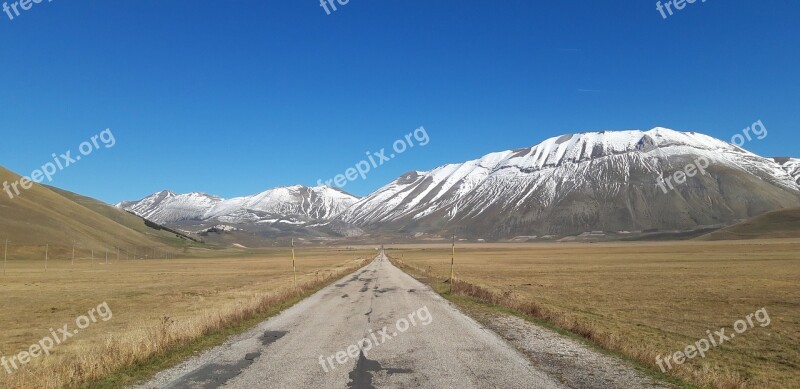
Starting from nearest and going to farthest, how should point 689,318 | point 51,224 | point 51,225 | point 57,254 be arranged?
point 689,318
point 57,254
point 51,225
point 51,224

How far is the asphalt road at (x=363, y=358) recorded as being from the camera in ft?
39.7

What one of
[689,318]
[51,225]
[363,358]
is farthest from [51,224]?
[363,358]

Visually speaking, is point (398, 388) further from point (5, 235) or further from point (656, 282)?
point (5, 235)

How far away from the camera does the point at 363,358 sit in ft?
48.2

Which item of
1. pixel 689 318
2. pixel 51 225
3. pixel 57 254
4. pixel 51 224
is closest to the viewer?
pixel 689 318

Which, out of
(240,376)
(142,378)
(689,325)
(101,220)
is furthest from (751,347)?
(101,220)

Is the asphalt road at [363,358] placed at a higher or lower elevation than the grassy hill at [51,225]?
lower

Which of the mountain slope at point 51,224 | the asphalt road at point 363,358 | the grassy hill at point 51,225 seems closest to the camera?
the asphalt road at point 363,358

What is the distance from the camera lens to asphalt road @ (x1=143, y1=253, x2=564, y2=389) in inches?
476

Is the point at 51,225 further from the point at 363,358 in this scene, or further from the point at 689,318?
the point at 363,358

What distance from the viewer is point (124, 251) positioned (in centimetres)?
16988

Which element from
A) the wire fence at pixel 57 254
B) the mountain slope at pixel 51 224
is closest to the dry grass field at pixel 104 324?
the wire fence at pixel 57 254

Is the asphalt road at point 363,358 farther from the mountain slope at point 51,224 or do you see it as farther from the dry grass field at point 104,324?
the mountain slope at point 51,224

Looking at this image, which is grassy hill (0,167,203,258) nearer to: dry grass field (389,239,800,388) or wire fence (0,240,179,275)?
wire fence (0,240,179,275)
